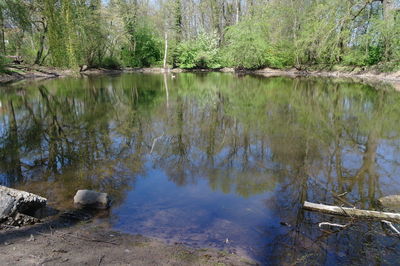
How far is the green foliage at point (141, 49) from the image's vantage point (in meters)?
47.1

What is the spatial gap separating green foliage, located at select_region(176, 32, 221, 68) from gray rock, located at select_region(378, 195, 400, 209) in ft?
142

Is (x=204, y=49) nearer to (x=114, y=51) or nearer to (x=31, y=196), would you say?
(x=114, y=51)

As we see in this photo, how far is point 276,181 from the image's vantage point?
712cm

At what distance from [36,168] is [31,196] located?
304 centimetres

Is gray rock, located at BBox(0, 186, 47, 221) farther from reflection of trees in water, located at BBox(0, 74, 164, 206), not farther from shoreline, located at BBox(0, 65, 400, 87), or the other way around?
shoreline, located at BBox(0, 65, 400, 87)

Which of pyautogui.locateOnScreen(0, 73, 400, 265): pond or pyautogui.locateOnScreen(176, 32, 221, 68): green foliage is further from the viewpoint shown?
pyautogui.locateOnScreen(176, 32, 221, 68): green foliage

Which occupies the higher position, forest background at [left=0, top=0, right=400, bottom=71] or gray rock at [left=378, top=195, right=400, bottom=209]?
forest background at [left=0, top=0, right=400, bottom=71]

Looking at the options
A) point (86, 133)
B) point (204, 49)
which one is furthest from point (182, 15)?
point (86, 133)

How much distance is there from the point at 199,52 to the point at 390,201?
43669mm

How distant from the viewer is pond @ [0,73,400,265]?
189 inches

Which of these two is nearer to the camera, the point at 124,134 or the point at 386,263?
the point at 386,263

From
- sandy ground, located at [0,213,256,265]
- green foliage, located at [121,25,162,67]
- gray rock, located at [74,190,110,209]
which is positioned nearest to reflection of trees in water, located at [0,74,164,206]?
gray rock, located at [74,190,110,209]

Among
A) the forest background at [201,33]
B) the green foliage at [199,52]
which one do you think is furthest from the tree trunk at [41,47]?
the green foliage at [199,52]

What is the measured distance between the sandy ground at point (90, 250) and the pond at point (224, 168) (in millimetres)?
336
